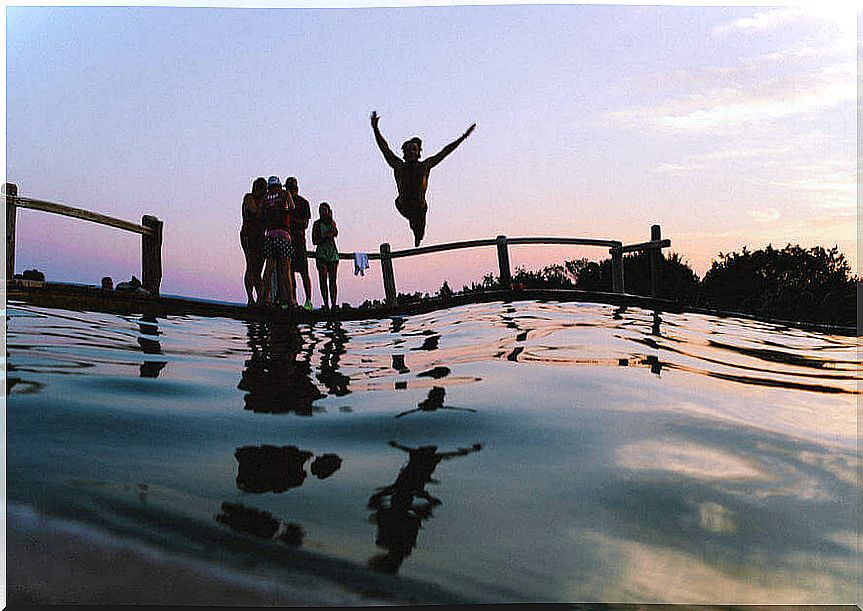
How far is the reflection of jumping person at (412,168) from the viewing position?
30.1 feet

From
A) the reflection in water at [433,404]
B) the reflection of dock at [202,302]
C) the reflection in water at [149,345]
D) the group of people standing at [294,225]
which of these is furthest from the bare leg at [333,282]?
the reflection in water at [433,404]

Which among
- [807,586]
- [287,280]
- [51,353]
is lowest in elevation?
[807,586]

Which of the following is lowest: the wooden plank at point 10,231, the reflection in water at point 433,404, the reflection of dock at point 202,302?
the reflection in water at point 433,404

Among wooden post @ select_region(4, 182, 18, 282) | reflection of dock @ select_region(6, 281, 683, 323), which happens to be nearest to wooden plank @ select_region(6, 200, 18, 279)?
wooden post @ select_region(4, 182, 18, 282)

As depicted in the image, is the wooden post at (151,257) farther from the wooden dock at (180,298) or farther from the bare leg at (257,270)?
the bare leg at (257,270)

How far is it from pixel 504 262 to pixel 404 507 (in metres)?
10.5

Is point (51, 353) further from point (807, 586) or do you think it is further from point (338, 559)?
point (807, 586)

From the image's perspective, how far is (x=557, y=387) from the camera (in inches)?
105

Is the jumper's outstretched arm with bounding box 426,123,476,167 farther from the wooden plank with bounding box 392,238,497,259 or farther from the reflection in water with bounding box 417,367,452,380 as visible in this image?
the reflection in water with bounding box 417,367,452,380

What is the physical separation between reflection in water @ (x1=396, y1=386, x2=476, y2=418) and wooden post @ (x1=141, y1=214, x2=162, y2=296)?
26.9 feet

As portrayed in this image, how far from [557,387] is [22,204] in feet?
25.4

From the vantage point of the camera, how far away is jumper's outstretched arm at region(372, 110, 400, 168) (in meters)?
9.02

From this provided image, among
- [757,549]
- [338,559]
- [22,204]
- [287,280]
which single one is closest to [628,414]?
[757,549]

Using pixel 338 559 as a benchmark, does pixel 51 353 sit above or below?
above
